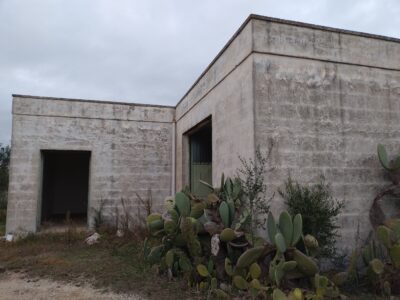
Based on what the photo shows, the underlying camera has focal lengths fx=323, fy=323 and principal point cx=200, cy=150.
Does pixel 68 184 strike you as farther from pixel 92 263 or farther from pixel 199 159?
pixel 92 263

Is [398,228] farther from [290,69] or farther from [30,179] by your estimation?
[30,179]

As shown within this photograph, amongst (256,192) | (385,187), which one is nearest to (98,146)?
(256,192)

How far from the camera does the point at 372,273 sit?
15.1 ft

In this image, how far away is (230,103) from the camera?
611 centimetres

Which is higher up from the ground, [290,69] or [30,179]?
[290,69]

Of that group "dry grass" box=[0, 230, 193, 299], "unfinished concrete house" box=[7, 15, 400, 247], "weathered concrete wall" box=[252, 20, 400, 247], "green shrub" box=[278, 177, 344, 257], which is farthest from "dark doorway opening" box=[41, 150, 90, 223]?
"green shrub" box=[278, 177, 344, 257]

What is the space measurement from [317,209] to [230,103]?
248cm

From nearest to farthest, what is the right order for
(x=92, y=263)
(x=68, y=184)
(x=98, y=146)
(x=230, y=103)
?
(x=230, y=103)
(x=92, y=263)
(x=98, y=146)
(x=68, y=184)

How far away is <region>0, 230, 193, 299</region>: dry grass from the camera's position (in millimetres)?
4848

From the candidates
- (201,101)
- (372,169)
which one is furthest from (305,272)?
(201,101)

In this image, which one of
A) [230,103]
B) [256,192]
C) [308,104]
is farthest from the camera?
[230,103]

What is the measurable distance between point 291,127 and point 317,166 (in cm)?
79

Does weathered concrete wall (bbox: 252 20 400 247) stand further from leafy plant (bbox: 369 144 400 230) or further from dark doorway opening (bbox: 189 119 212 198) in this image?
dark doorway opening (bbox: 189 119 212 198)

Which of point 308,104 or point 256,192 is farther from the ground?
point 308,104
